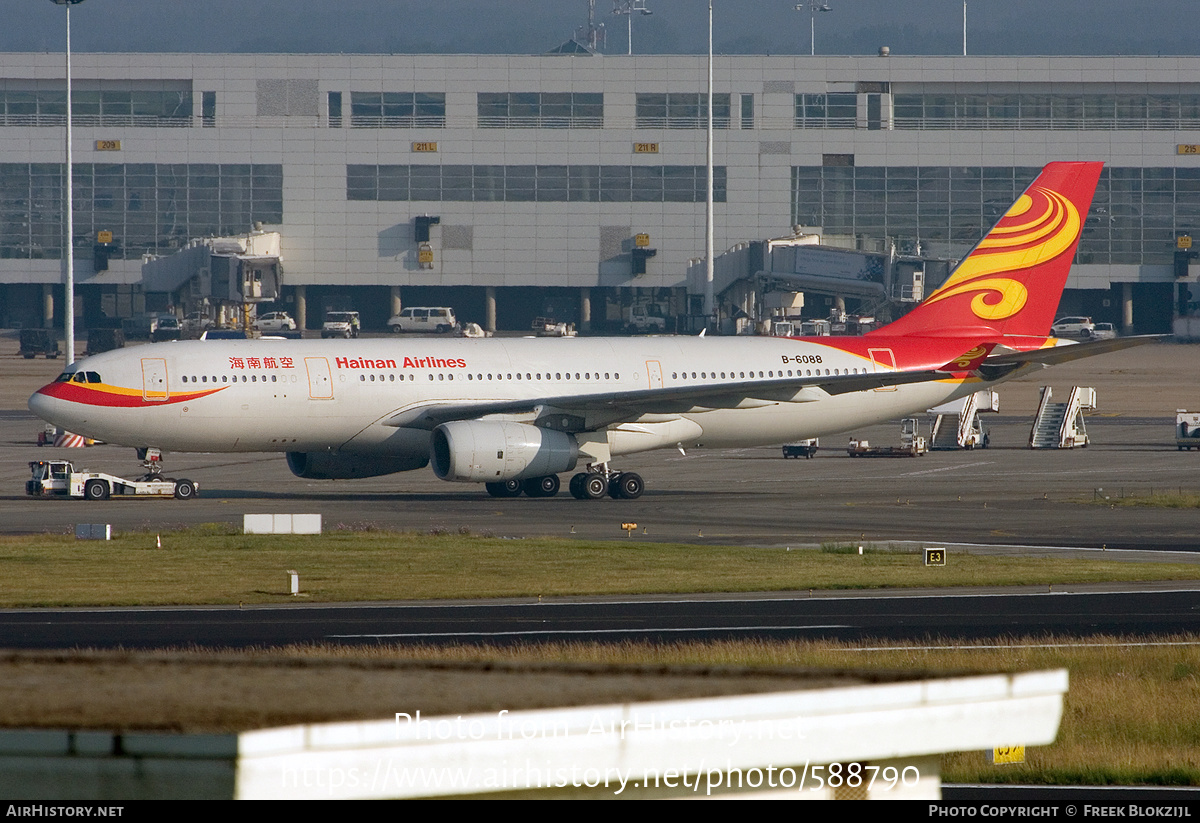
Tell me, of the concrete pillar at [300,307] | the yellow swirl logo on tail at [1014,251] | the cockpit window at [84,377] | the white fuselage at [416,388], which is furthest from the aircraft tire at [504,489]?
the concrete pillar at [300,307]

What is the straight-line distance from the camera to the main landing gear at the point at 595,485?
148 feet

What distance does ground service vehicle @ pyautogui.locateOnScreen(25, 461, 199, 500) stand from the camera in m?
46.1

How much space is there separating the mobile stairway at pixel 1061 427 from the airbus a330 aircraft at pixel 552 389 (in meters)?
11.5

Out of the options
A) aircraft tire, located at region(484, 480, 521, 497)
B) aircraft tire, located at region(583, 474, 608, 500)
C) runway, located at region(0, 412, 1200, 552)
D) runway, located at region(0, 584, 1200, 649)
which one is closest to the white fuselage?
aircraft tire, located at region(583, 474, 608, 500)

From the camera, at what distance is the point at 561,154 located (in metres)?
124

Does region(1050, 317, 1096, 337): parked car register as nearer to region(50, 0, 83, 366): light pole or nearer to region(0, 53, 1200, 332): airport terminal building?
region(0, 53, 1200, 332): airport terminal building

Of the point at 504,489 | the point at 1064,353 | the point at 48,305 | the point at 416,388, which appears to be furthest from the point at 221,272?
the point at 1064,353

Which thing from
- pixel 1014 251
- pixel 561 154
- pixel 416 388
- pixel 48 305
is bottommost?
pixel 416 388

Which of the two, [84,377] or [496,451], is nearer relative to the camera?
[496,451]

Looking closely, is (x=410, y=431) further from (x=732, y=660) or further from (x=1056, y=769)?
(x=1056, y=769)

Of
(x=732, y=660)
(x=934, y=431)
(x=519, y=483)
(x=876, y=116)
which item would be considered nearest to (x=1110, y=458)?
(x=934, y=431)

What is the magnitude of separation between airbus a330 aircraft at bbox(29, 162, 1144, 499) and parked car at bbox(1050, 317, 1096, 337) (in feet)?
227

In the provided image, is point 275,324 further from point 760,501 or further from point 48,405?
point 760,501

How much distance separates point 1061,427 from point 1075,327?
5894 centimetres
